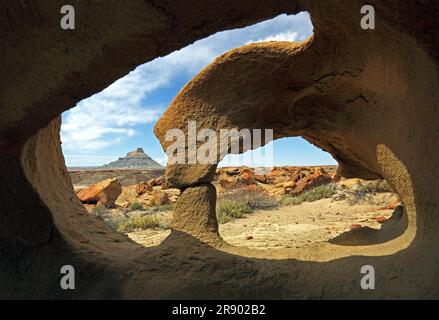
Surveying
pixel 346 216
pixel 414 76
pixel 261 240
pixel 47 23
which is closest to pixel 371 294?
pixel 414 76

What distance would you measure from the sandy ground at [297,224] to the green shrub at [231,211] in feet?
0.87

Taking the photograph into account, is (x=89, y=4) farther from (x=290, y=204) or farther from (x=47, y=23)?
(x=290, y=204)

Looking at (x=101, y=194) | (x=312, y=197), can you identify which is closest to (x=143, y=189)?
(x=101, y=194)

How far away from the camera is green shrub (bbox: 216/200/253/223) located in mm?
9217

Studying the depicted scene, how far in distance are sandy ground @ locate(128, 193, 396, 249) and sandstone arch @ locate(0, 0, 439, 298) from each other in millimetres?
2797

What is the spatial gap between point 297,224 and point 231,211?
2451mm

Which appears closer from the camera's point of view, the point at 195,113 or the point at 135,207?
the point at 195,113

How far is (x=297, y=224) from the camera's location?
311 inches

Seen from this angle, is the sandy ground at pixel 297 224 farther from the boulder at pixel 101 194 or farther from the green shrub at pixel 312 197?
the boulder at pixel 101 194

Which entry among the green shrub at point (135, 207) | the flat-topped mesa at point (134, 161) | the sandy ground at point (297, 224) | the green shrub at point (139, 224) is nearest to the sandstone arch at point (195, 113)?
the sandy ground at point (297, 224)

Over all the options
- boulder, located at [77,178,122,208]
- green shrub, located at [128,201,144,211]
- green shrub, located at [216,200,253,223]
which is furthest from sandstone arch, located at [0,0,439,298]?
boulder, located at [77,178,122,208]

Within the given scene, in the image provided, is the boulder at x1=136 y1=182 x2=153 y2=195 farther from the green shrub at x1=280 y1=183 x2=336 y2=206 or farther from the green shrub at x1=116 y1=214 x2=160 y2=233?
the green shrub at x1=280 y1=183 x2=336 y2=206

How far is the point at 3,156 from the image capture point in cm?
217

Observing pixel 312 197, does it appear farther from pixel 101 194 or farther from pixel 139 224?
pixel 101 194
